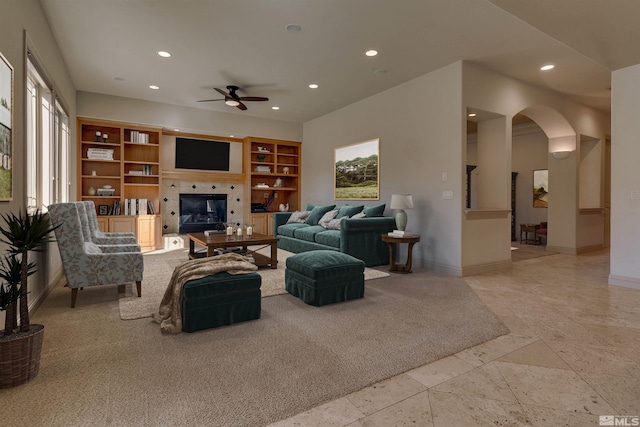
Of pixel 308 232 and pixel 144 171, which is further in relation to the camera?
pixel 144 171

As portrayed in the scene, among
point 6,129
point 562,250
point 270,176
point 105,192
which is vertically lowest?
point 562,250

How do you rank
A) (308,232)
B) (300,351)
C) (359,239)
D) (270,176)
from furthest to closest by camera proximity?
(270,176) → (308,232) → (359,239) → (300,351)

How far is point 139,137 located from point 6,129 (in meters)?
4.94

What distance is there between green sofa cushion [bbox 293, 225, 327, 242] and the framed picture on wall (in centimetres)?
601

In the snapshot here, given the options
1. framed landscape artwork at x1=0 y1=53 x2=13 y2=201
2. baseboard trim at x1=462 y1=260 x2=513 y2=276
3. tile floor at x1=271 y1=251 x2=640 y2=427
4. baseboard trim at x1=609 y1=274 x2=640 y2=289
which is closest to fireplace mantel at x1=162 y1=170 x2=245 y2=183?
framed landscape artwork at x1=0 y1=53 x2=13 y2=201

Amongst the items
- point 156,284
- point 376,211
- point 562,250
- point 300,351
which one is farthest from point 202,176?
point 562,250

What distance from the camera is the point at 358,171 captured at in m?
6.69

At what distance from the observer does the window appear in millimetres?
3453

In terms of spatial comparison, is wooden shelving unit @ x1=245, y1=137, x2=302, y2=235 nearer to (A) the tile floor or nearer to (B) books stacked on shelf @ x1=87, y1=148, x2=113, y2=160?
(B) books stacked on shelf @ x1=87, y1=148, x2=113, y2=160

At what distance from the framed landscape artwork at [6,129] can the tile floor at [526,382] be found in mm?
2505

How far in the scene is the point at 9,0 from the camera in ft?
8.11

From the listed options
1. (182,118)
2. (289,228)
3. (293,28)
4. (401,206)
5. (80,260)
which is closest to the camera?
(80,260)

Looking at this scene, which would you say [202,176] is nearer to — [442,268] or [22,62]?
[22,62]

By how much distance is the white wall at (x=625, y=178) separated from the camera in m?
4.11
